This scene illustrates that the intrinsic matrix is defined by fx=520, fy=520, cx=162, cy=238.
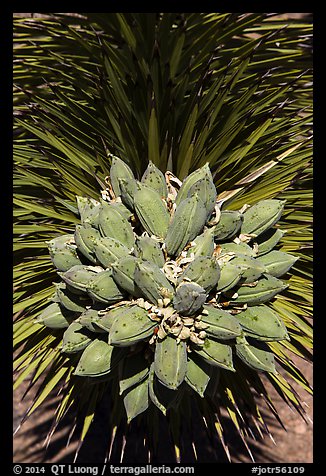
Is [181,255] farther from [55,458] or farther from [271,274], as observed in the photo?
[55,458]

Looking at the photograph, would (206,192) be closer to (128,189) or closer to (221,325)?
(128,189)

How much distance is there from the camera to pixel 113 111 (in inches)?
56.8

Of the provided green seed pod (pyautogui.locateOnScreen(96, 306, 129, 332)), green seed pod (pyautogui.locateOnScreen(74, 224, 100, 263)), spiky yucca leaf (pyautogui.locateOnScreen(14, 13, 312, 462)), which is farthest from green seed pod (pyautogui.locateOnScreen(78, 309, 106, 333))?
spiky yucca leaf (pyautogui.locateOnScreen(14, 13, 312, 462))

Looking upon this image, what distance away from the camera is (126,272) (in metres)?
1.02

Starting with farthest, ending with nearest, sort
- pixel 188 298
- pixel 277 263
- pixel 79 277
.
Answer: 1. pixel 277 263
2. pixel 79 277
3. pixel 188 298

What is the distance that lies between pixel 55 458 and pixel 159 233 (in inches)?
63.9

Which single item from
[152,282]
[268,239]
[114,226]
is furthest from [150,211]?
[268,239]

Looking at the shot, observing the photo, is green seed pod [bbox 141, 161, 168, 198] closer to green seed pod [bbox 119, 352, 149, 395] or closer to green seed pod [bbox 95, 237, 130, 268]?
green seed pod [bbox 95, 237, 130, 268]

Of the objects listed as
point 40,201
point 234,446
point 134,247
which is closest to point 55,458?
point 234,446

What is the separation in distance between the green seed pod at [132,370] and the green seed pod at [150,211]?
0.27 metres

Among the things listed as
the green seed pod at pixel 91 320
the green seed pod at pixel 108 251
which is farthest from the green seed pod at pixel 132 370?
the green seed pod at pixel 108 251

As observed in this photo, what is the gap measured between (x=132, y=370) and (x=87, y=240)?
298mm

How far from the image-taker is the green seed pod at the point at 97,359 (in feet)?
3.51

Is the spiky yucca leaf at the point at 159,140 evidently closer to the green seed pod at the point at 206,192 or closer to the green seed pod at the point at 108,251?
the green seed pod at the point at 206,192
